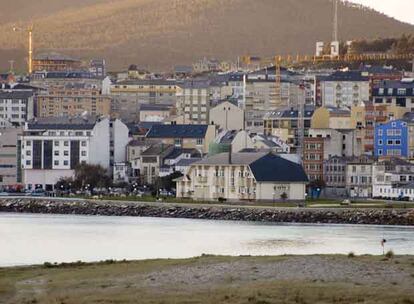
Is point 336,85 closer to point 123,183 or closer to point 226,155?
point 123,183

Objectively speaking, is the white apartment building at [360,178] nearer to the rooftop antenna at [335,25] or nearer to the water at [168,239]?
the water at [168,239]

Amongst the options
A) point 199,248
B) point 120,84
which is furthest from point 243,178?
point 120,84

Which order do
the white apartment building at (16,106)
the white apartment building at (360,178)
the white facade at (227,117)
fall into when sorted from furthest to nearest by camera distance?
1. the white apartment building at (16,106)
2. the white facade at (227,117)
3. the white apartment building at (360,178)

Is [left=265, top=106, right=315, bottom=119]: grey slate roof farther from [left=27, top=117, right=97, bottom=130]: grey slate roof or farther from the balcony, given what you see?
the balcony

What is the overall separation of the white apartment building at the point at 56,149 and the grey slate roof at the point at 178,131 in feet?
12.7

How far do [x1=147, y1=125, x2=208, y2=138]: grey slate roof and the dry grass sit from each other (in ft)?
167

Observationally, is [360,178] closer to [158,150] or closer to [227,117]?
[158,150]

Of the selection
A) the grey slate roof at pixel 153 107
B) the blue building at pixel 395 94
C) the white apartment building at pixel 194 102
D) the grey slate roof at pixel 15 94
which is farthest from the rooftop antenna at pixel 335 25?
the blue building at pixel 395 94

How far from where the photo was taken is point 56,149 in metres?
75.1

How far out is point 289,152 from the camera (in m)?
71.2

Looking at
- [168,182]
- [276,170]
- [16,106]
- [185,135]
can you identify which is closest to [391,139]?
[168,182]

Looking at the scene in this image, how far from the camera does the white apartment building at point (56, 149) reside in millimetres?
74625

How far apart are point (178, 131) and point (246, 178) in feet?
63.0

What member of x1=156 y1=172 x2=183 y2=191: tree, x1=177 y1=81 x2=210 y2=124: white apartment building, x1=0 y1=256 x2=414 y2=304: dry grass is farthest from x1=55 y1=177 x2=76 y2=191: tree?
x1=0 y1=256 x2=414 y2=304: dry grass
